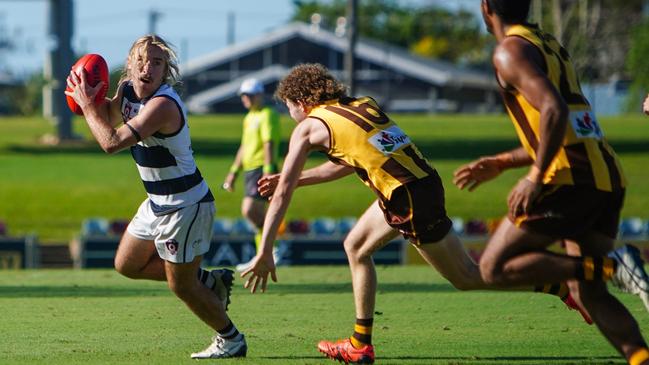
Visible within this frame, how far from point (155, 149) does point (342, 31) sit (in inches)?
1852

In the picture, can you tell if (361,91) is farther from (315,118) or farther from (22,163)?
(315,118)

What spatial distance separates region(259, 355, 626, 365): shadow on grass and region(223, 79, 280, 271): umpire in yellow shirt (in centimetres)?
665

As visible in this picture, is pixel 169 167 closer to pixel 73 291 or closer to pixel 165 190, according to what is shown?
pixel 165 190

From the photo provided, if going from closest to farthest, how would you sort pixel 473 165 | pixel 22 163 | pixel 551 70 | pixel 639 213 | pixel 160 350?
pixel 551 70
pixel 473 165
pixel 160 350
pixel 639 213
pixel 22 163

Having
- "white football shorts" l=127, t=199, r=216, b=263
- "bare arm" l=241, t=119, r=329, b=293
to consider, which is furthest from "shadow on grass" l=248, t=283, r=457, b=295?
"bare arm" l=241, t=119, r=329, b=293

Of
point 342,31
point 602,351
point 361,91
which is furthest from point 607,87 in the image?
point 602,351

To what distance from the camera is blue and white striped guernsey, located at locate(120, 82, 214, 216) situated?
299 inches

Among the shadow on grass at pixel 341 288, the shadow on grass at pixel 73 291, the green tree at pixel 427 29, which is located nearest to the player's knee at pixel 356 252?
the shadow on grass at pixel 341 288

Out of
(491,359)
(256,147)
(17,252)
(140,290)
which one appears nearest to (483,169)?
(491,359)

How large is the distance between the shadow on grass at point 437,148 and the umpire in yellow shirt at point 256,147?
2439 centimetres

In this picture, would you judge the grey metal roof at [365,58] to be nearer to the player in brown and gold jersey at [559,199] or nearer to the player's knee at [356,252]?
the player's knee at [356,252]

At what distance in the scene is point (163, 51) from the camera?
7719 mm

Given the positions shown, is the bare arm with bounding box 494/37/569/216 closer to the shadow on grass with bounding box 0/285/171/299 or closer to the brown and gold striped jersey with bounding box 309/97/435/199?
the brown and gold striped jersey with bounding box 309/97/435/199

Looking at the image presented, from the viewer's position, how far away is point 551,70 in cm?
633
